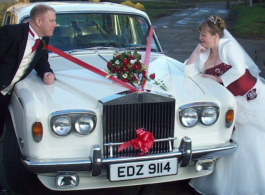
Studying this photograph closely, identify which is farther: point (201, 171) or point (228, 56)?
point (228, 56)

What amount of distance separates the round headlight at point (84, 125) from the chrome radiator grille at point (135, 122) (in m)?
0.12

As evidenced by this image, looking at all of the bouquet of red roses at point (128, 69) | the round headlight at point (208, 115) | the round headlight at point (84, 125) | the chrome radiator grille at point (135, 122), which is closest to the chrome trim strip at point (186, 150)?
the chrome radiator grille at point (135, 122)

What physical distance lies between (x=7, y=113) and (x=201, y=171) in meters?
2.05

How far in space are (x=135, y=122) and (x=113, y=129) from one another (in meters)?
0.20

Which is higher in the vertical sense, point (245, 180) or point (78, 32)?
point (78, 32)

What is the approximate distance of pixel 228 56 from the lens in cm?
371

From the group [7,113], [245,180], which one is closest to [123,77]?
[7,113]

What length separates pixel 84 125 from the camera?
Answer: 2949 millimetres

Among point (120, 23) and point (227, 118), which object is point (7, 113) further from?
point (227, 118)

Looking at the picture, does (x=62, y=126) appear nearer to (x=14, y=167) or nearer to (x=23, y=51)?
(x=14, y=167)

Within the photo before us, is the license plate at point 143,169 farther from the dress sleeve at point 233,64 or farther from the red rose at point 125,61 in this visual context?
the dress sleeve at point 233,64

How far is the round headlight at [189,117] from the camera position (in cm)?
318

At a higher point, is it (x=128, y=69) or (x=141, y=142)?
(x=128, y=69)

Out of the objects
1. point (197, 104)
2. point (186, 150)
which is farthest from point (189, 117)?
point (186, 150)
